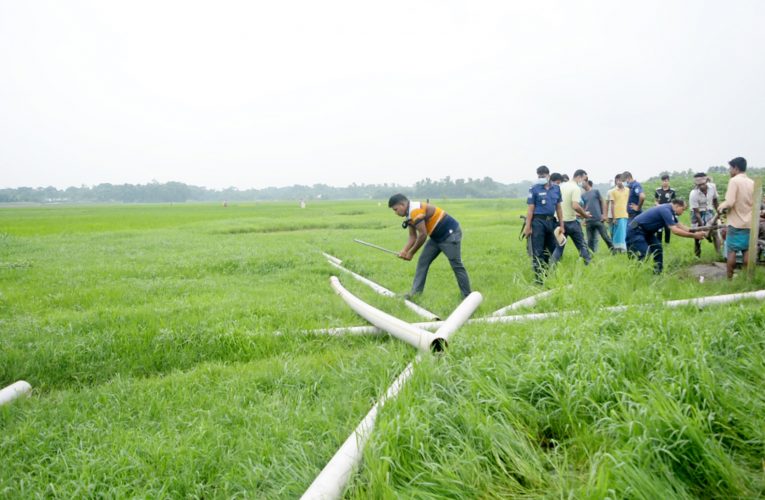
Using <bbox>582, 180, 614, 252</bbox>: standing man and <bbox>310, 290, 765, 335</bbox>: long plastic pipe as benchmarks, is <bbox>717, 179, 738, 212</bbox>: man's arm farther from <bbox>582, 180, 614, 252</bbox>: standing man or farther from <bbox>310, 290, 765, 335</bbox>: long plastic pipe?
<bbox>582, 180, 614, 252</bbox>: standing man

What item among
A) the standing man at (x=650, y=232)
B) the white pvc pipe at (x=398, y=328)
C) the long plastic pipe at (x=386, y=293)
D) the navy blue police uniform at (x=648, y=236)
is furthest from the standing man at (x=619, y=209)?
the white pvc pipe at (x=398, y=328)

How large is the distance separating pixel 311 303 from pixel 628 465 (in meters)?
4.83

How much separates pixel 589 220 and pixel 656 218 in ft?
8.05

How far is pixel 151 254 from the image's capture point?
1164 cm

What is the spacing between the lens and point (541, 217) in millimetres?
7496

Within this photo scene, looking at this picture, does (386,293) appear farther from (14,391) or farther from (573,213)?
(14,391)

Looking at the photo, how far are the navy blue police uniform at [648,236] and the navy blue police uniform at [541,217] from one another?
121 centimetres

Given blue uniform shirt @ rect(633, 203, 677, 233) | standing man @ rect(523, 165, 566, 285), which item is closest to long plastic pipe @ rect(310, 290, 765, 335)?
blue uniform shirt @ rect(633, 203, 677, 233)

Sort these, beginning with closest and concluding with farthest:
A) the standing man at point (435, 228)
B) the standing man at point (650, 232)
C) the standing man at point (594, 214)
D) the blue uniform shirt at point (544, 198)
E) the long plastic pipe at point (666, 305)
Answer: the long plastic pipe at point (666, 305)
the standing man at point (435, 228)
the standing man at point (650, 232)
the blue uniform shirt at point (544, 198)
the standing man at point (594, 214)

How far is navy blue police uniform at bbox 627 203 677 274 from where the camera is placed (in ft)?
22.6

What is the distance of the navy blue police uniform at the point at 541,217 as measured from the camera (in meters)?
7.38

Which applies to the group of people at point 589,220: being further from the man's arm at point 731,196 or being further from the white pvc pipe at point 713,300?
the white pvc pipe at point 713,300

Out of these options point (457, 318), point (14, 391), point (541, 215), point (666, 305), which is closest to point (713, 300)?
point (666, 305)

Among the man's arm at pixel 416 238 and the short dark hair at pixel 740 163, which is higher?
the short dark hair at pixel 740 163
